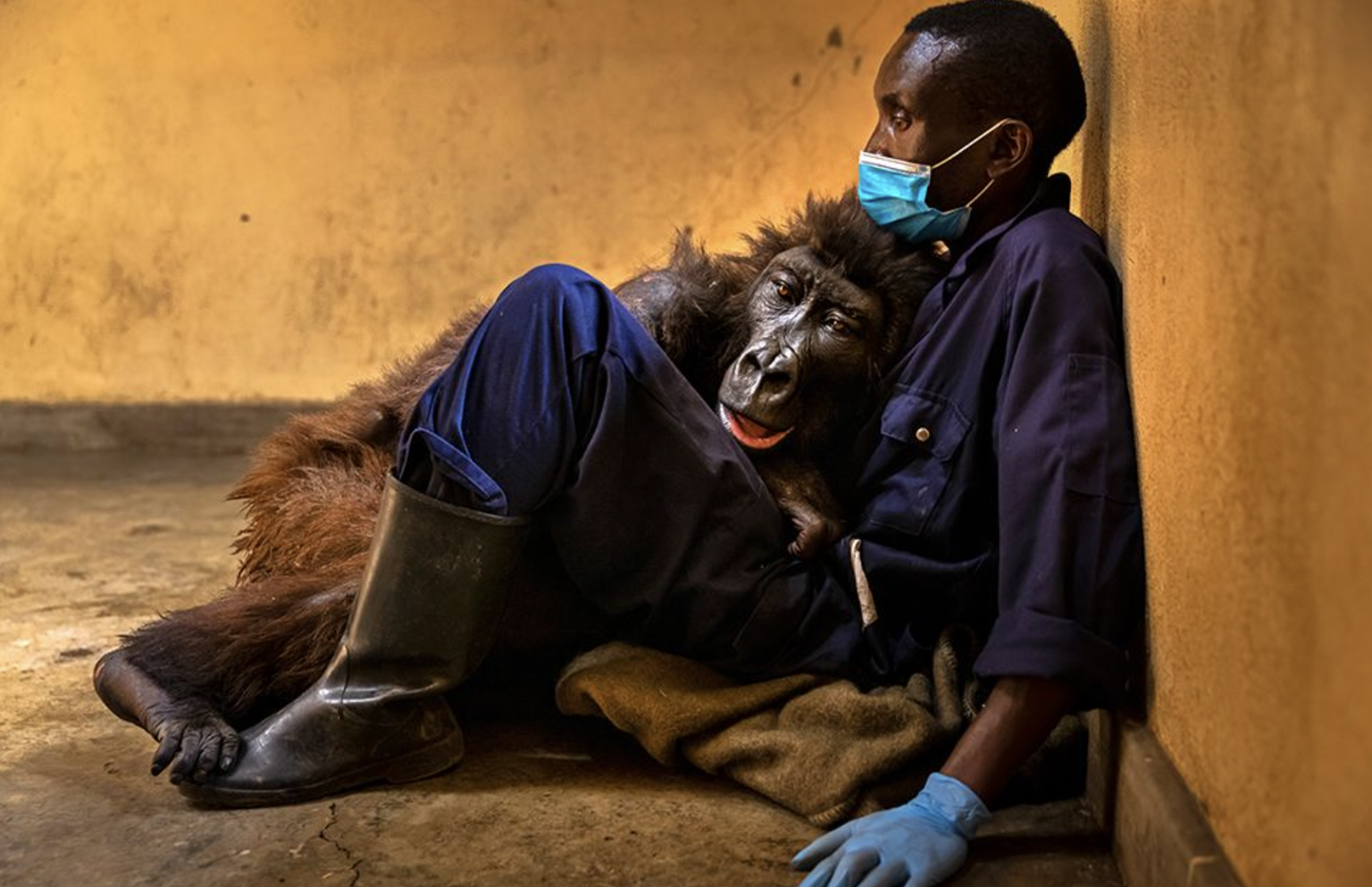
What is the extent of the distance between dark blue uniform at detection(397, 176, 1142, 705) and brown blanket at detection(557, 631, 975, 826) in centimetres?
6

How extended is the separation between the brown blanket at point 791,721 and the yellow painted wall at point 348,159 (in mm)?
3078

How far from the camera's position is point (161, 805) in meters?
2.21

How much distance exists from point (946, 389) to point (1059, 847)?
655 mm

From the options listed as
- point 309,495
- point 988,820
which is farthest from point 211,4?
point 988,820

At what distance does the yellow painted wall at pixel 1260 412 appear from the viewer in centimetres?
129

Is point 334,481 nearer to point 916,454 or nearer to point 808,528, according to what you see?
point 808,528

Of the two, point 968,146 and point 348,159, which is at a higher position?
point 348,159

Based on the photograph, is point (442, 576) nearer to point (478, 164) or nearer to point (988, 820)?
point (988, 820)

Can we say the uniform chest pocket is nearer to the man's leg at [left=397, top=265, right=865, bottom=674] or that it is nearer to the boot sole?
the man's leg at [left=397, top=265, right=865, bottom=674]

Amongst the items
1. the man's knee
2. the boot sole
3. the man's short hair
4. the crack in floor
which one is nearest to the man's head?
the man's short hair

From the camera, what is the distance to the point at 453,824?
2.14 metres

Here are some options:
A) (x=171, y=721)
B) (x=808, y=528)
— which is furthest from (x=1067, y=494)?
(x=171, y=721)

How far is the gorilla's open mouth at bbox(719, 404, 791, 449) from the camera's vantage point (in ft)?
7.91

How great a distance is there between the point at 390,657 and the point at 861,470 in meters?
0.77
